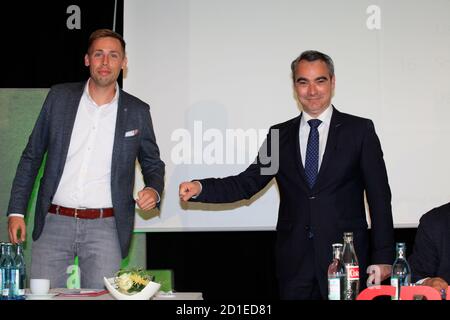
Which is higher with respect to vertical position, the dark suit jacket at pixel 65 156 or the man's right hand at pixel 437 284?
the dark suit jacket at pixel 65 156

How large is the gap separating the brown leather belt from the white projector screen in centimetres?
128

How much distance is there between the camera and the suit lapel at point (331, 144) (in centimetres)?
388

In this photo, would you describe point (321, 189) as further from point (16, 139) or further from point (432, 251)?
point (16, 139)

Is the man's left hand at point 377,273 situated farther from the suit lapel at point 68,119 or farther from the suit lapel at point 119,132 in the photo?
the suit lapel at point 68,119

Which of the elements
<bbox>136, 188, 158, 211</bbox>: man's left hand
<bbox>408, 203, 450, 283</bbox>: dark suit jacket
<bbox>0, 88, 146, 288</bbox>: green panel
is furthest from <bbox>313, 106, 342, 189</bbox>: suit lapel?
<bbox>0, 88, 146, 288</bbox>: green panel

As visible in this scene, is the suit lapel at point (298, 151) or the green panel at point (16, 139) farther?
the green panel at point (16, 139)

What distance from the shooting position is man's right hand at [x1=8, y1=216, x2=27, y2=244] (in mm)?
3967

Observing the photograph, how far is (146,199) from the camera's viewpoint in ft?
12.5

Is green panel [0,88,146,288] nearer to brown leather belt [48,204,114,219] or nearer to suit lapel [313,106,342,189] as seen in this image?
brown leather belt [48,204,114,219]

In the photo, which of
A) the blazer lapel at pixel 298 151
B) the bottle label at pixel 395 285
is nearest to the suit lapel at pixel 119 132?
the blazer lapel at pixel 298 151

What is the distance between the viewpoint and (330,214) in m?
3.83

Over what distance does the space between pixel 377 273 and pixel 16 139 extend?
10.4ft

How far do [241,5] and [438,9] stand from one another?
135 cm
